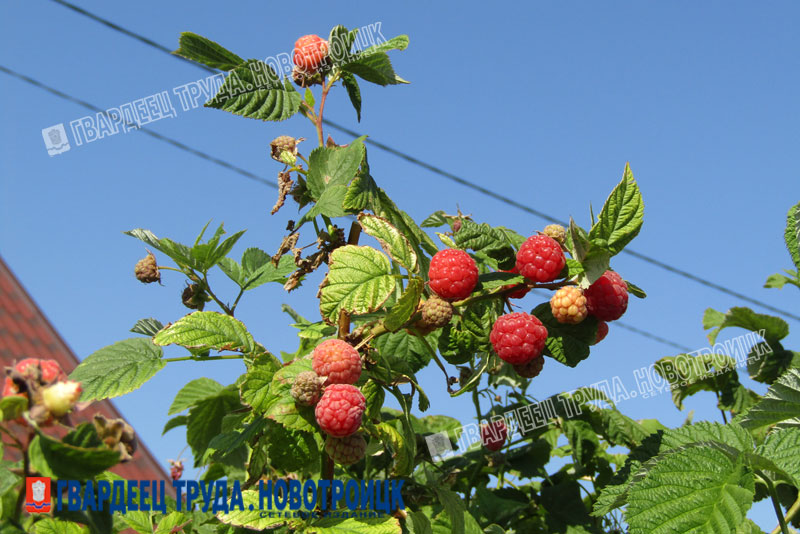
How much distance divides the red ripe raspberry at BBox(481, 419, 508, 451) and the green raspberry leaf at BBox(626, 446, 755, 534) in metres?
0.65

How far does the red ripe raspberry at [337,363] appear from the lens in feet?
3.52

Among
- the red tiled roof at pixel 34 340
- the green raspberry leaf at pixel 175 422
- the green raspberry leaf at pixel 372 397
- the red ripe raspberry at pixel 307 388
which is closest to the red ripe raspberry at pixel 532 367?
the green raspberry leaf at pixel 372 397

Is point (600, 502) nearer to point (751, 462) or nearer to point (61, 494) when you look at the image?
point (751, 462)

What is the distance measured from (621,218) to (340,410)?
0.53 m

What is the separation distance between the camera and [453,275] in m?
1.15

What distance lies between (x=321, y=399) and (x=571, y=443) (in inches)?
38.6

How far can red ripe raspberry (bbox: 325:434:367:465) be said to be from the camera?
1082mm

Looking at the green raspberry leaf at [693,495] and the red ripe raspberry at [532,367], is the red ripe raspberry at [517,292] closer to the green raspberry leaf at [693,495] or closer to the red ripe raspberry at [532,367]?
the red ripe raspberry at [532,367]

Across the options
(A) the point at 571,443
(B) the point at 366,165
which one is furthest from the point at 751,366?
(B) the point at 366,165

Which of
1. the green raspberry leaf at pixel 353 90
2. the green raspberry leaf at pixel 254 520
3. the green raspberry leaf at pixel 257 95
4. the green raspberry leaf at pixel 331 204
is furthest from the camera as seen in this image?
the green raspberry leaf at pixel 353 90

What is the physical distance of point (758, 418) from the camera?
1319 mm

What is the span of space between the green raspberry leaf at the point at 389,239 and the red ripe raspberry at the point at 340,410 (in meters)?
0.26

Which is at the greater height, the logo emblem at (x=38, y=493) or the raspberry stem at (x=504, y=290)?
the raspberry stem at (x=504, y=290)

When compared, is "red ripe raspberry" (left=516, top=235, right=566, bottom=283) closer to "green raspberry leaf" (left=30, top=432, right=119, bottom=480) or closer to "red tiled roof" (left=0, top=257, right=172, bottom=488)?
"green raspberry leaf" (left=30, top=432, right=119, bottom=480)
